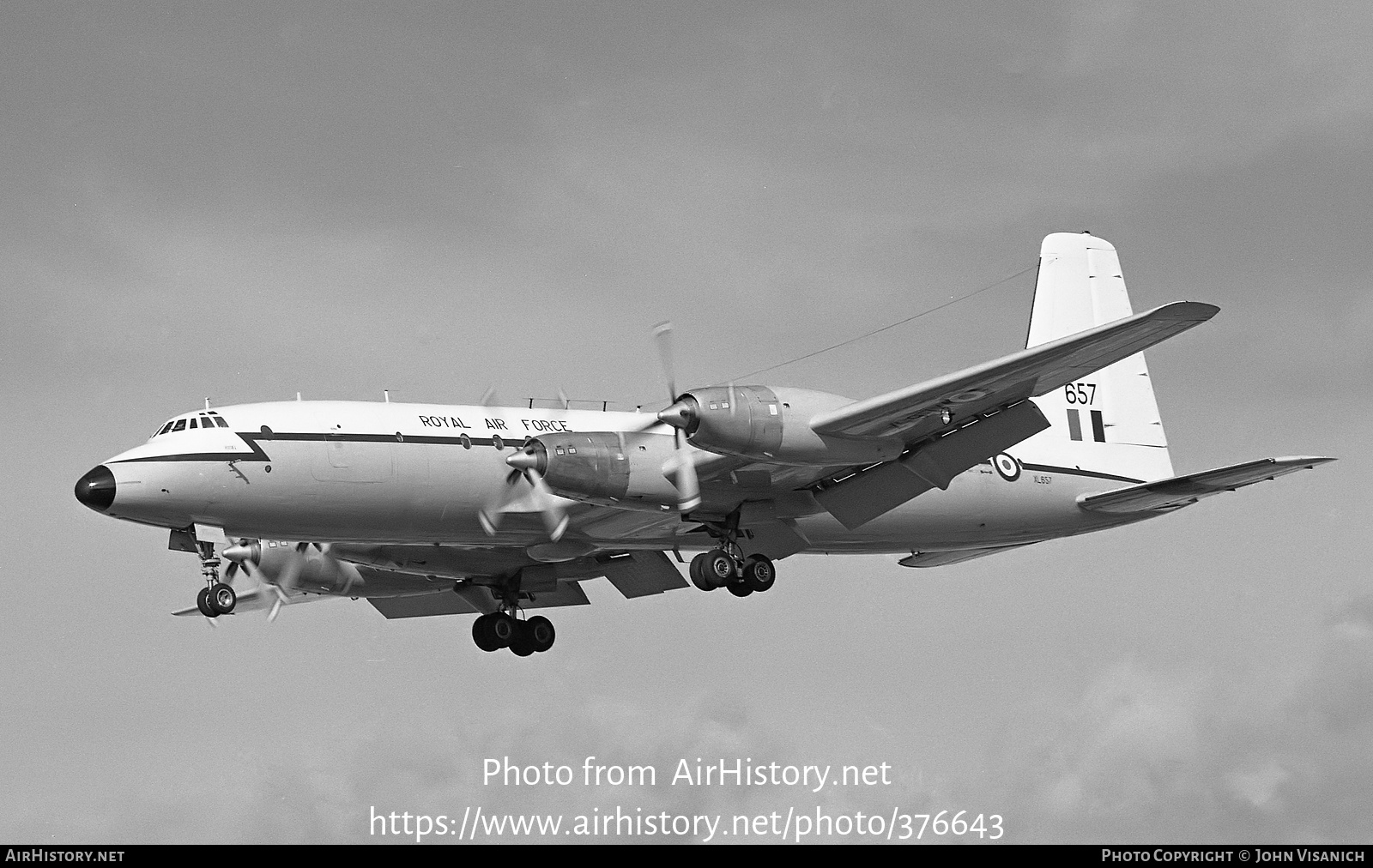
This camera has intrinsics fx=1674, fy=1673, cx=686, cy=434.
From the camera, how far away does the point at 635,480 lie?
27797 millimetres

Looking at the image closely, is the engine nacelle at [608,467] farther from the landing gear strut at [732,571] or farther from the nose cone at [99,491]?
the nose cone at [99,491]

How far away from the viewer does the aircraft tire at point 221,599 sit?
90.0 ft

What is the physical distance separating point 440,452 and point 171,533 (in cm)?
463

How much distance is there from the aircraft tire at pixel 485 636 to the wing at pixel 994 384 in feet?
35.1

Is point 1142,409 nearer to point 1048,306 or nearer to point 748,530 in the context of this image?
point 1048,306

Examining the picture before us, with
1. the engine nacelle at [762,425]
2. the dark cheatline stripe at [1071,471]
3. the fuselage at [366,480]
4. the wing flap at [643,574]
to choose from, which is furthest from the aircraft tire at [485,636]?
the dark cheatline stripe at [1071,471]

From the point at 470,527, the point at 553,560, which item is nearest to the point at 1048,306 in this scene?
the point at 553,560

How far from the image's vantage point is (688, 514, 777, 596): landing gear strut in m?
28.9

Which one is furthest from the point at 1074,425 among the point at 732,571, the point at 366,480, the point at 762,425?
the point at 366,480

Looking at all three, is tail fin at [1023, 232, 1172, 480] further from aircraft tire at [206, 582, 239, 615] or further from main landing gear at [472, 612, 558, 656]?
aircraft tire at [206, 582, 239, 615]

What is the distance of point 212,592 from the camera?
27.5 meters

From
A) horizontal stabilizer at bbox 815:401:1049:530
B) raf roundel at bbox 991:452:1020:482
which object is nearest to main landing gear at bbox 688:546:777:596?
horizontal stabilizer at bbox 815:401:1049:530

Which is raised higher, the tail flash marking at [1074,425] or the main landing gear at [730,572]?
the tail flash marking at [1074,425]

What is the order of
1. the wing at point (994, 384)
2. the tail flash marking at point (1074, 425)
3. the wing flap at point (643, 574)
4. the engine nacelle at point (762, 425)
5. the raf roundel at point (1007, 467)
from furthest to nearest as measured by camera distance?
the tail flash marking at point (1074, 425) < the wing flap at point (643, 574) < the raf roundel at point (1007, 467) < the engine nacelle at point (762, 425) < the wing at point (994, 384)
